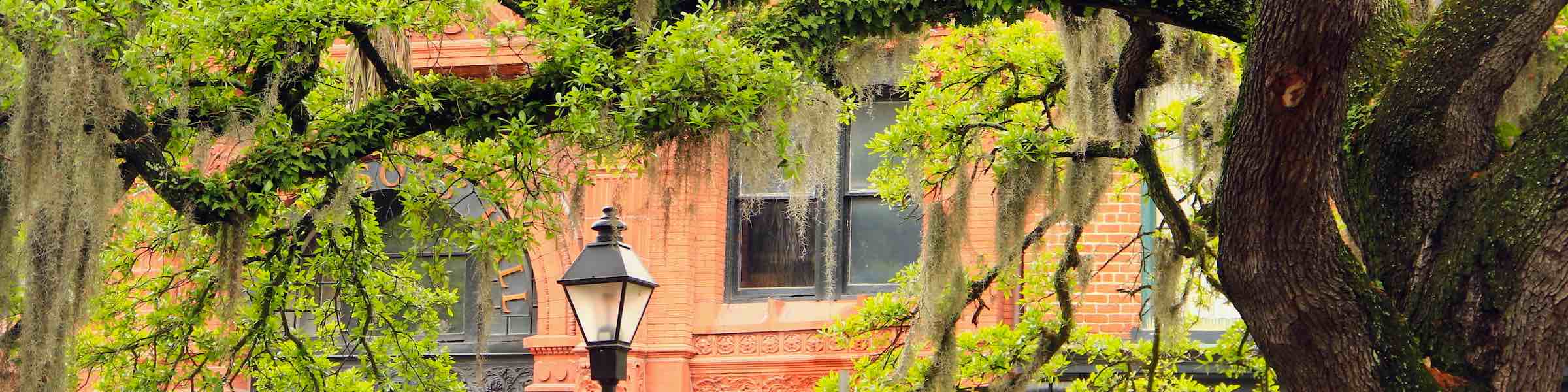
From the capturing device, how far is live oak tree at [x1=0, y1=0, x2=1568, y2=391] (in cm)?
601

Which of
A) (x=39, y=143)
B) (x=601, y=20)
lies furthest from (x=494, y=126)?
(x=39, y=143)

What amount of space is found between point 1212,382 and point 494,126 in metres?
7.21

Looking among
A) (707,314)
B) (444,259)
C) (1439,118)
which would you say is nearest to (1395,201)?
(1439,118)

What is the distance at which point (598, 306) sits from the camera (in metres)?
9.55

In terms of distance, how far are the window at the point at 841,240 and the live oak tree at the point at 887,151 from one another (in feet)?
9.46

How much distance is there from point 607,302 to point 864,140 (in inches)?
227

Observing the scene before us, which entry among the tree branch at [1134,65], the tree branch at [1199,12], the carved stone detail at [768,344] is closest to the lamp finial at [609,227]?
the tree branch at [1134,65]

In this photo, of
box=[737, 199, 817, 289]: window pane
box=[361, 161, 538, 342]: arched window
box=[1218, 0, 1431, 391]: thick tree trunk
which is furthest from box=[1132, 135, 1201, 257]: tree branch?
box=[361, 161, 538, 342]: arched window

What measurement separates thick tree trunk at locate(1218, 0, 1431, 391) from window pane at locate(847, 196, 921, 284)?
840 centimetres

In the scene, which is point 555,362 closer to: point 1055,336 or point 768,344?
point 768,344

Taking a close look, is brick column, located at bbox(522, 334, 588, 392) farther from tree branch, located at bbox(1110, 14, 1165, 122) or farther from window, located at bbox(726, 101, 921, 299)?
tree branch, located at bbox(1110, 14, 1165, 122)

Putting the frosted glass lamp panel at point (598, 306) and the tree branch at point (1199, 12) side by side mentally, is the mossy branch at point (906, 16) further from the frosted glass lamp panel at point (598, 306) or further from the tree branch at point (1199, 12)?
the frosted glass lamp panel at point (598, 306)

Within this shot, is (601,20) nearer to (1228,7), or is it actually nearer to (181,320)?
(1228,7)

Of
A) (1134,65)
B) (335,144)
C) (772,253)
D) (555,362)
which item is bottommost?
(555,362)
